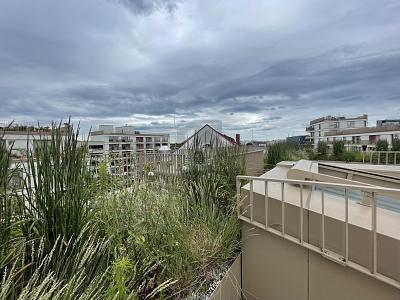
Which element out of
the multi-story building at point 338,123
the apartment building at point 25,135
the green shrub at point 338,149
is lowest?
the green shrub at point 338,149

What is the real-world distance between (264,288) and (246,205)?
3.36 ft

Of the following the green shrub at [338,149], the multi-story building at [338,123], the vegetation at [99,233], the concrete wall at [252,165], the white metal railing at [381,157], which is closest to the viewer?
the vegetation at [99,233]

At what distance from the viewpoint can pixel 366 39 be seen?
6.80 m

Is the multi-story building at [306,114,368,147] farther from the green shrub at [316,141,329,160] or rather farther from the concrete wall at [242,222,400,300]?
the concrete wall at [242,222,400,300]

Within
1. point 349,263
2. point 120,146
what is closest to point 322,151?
point 120,146

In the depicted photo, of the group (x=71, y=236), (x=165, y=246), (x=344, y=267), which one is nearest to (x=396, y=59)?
(x=344, y=267)

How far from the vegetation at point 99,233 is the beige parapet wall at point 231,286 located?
11 cm

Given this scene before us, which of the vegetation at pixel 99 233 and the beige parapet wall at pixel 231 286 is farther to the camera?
the beige parapet wall at pixel 231 286

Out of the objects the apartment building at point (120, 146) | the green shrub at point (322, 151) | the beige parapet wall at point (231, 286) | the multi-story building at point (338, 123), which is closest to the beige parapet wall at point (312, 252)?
the beige parapet wall at point (231, 286)

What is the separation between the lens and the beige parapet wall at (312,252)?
2303 mm

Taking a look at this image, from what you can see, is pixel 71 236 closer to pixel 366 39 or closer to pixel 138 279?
pixel 138 279

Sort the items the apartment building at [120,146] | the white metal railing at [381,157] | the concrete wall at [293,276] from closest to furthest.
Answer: the concrete wall at [293,276] < the apartment building at [120,146] < the white metal railing at [381,157]

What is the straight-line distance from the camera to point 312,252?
268cm

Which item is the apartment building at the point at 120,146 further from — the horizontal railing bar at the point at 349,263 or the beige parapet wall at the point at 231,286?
the horizontal railing bar at the point at 349,263
